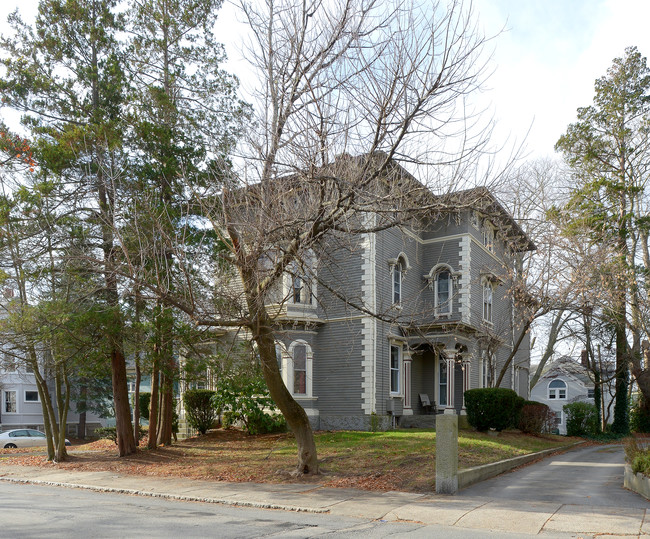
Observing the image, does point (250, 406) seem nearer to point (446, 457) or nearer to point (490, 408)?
point (490, 408)

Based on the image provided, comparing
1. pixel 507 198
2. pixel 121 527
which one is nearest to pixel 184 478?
pixel 121 527

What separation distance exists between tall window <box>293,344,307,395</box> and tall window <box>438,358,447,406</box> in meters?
6.55

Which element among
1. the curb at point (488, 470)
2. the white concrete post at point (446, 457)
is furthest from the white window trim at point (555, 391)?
the white concrete post at point (446, 457)

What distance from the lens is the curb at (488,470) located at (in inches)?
476

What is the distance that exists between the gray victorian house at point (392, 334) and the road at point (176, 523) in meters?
10.4

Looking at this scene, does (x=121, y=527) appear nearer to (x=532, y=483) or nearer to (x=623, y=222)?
(x=532, y=483)

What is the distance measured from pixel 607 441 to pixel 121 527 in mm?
25789

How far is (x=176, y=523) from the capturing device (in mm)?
8953

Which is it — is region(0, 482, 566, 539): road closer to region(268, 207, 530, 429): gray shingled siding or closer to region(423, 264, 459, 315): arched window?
region(268, 207, 530, 429): gray shingled siding

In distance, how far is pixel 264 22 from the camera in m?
12.0

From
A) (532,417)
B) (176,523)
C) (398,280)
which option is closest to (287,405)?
(176,523)

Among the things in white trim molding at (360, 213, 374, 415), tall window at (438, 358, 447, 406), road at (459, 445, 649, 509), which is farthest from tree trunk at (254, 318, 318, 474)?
tall window at (438, 358, 447, 406)

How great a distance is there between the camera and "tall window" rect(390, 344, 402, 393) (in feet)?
80.2

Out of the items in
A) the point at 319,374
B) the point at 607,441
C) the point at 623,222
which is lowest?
the point at 607,441
